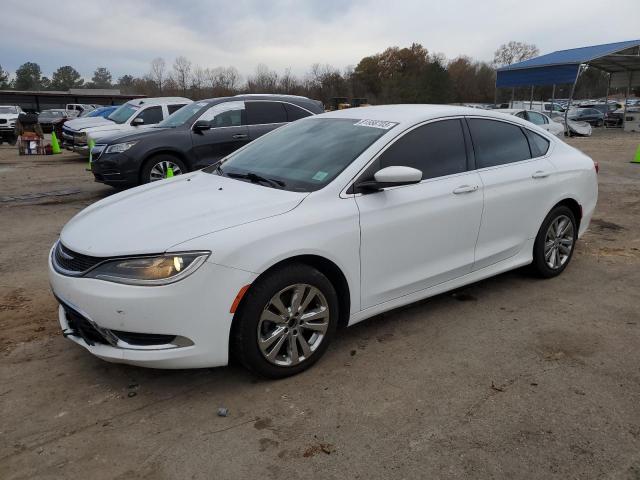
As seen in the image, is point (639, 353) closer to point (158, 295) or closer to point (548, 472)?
point (548, 472)

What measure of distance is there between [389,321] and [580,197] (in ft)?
8.03

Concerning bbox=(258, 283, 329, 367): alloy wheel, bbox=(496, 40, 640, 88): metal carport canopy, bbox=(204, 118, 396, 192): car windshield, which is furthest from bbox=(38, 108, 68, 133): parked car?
bbox=(258, 283, 329, 367): alloy wheel

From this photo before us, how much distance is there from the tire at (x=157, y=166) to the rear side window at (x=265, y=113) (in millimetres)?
1519

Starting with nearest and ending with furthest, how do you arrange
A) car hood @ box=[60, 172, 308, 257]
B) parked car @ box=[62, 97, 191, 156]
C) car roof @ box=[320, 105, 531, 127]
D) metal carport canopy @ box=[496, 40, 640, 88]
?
car hood @ box=[60, 172, 308, 257], car roof @ box=[320, 105, 531, 127], parked car @ box=[62, 97, 191, 156], metal carport canopy @ box=[496, 40, 640, 88]

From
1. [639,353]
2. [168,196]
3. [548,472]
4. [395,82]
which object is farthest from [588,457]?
[395,82]

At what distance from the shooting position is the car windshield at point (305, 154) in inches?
141

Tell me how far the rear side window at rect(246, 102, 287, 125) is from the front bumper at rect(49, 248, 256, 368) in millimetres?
6769

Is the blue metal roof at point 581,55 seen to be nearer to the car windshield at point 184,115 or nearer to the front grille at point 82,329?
the car windshield at point 184,115

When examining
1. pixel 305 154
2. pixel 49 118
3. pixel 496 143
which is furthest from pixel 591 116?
pixel 305 154

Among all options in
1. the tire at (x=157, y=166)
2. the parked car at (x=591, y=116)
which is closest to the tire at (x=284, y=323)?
the tire at (x=157, y=166)

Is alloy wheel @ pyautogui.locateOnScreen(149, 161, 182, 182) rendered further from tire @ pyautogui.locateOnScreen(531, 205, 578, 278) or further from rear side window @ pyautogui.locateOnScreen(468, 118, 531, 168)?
tire @ pyautogui.locateOnScreen(531, 205, 578, 278)

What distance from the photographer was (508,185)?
4355 millimetres

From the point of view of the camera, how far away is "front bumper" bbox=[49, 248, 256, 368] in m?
2.80

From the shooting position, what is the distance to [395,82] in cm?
6812
